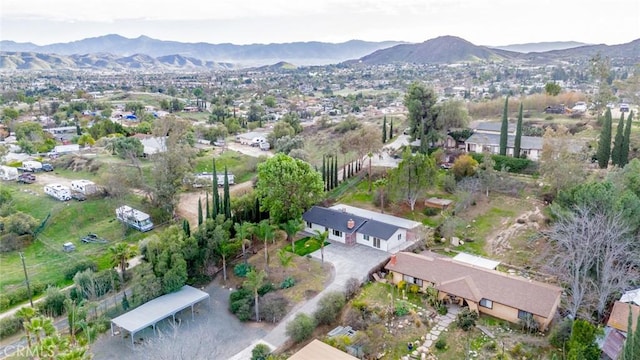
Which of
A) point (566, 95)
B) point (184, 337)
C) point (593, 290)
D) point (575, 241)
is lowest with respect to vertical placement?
point (184, 337)

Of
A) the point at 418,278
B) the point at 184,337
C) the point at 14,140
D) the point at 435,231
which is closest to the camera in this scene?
the point at 184,337

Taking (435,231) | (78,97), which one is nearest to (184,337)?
(435,231)

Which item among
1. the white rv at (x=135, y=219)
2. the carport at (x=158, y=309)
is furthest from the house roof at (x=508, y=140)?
the carport at (x=158, y=309)

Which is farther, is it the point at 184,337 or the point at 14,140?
the point at 14,140

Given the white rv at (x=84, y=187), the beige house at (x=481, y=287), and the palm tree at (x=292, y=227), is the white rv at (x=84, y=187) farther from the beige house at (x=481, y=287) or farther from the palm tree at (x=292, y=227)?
the beige house at (x=481, y=287)

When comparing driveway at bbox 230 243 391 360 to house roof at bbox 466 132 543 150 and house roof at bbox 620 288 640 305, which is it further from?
house roof at bbox 466 132 543 150

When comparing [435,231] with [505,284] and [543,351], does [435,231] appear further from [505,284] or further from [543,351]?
[543,351]

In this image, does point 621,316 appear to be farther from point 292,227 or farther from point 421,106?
point 421,106
